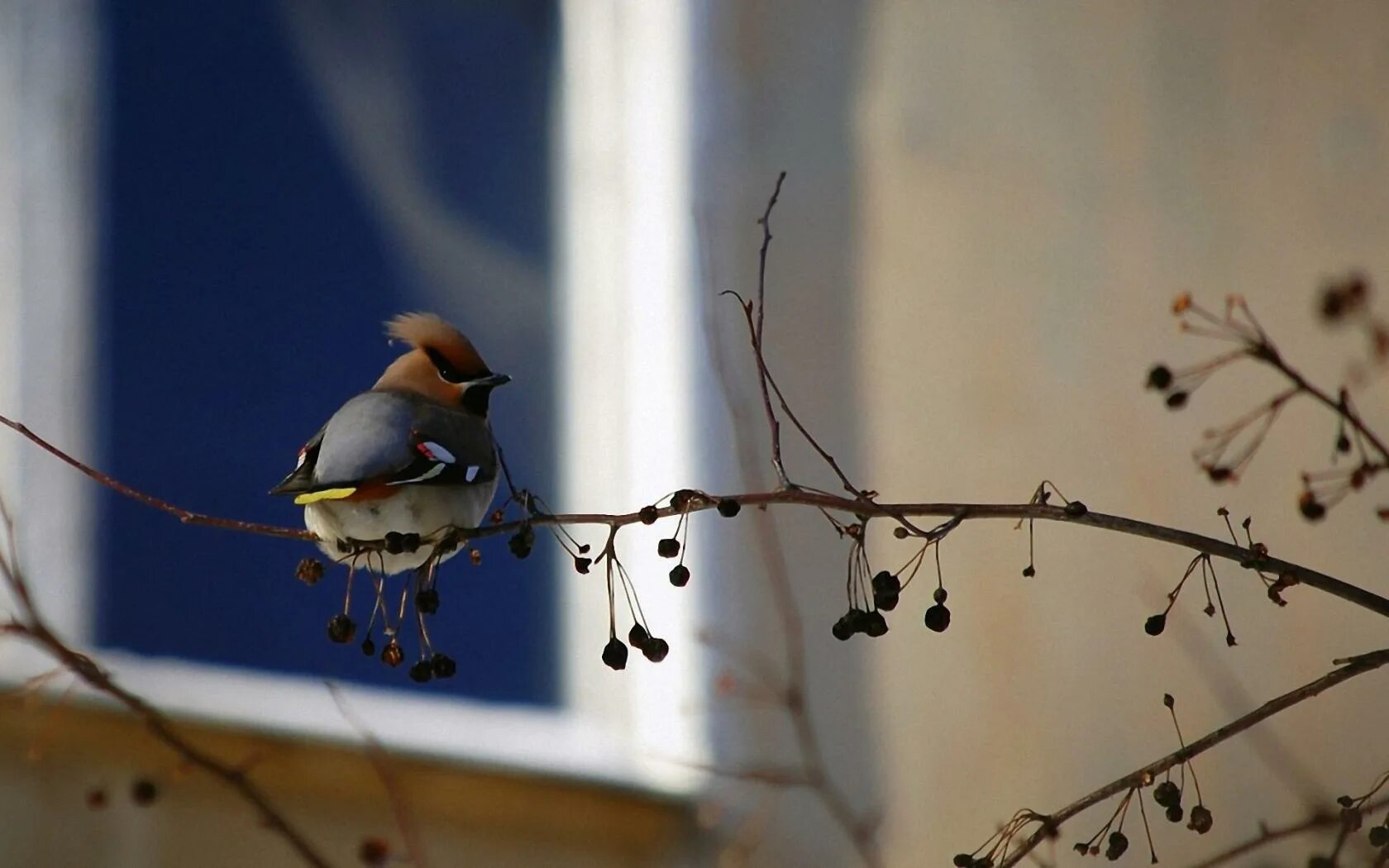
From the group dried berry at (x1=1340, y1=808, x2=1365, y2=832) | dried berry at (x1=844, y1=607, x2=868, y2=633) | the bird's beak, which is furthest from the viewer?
the bird's beak

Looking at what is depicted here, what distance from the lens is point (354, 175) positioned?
234 cm

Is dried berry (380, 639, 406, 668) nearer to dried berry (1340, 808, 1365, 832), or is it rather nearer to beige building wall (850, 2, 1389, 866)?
dried berry (1340, 808, 1365, 832)

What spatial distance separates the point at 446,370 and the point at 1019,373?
35.9 inches

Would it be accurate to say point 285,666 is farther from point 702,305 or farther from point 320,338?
point 702,305

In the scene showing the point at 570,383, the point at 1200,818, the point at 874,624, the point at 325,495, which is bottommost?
the point at 1200,818

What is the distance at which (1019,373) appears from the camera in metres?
2.06

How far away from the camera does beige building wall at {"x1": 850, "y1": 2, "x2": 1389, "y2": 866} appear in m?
1.78

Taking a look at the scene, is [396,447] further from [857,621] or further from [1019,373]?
[1019,373]

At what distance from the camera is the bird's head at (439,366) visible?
4.60 ft

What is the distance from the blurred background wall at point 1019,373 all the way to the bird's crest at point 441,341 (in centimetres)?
72

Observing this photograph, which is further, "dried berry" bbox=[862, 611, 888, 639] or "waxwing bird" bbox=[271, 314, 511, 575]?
"waxwing bird" bbox=[271, 314, 511, 575]

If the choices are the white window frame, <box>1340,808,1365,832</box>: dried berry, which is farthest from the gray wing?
the white window frame

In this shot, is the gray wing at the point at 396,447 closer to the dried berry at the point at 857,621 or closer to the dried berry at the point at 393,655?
the dried berry at the point at 393,655

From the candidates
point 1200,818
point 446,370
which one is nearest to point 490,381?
point 446,370
